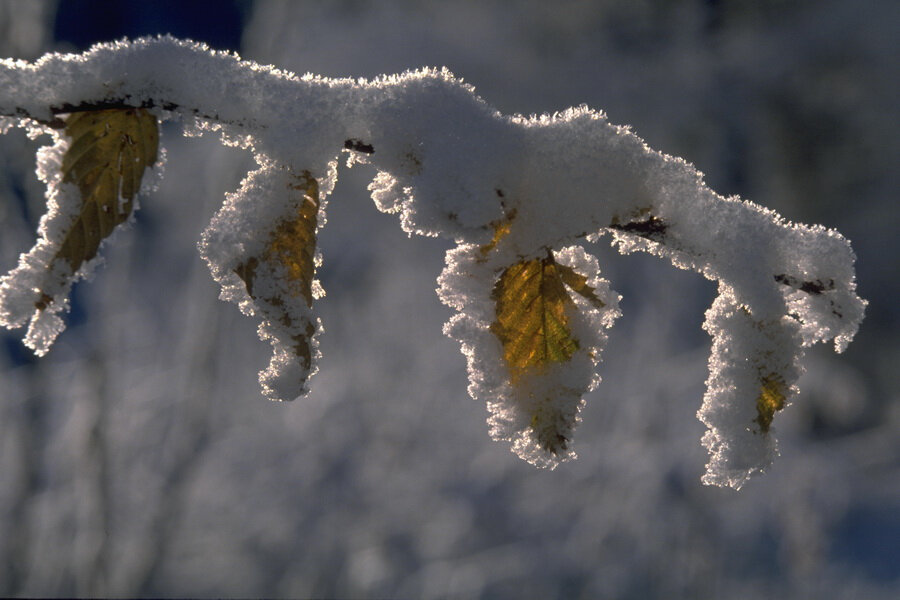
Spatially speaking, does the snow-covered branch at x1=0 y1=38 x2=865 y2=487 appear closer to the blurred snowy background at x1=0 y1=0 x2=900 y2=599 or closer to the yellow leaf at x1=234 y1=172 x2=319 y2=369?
the yellow leaf at x1=234 y1=172 x2=319 y2=369

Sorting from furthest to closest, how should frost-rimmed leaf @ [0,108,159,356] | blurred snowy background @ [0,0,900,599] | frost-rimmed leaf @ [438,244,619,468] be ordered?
blurred snowy background @ [0,0,900,599] → frost-rimmed leaf @ [438,244,619,468] → frost-rimmed leaf @ [0,108,159,356]

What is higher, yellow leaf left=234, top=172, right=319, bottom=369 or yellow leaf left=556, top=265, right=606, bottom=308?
yellow leaf left=556, top=265, right=606, bottom=308

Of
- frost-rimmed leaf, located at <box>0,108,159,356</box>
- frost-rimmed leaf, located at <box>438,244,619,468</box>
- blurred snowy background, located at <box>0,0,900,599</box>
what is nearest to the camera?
frost-rimmed leaf, located at <box>0,108,159,356</box>

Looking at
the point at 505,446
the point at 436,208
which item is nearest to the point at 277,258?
the point at 436,208

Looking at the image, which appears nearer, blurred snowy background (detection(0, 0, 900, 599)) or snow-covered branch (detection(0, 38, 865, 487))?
snow-covered branch (detection(0, 38, 865, 487))

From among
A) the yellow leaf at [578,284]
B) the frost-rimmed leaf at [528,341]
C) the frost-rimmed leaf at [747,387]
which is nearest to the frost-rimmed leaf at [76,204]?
the frost-rimmed leaf at [528,341]

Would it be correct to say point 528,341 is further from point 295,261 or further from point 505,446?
point 505,446

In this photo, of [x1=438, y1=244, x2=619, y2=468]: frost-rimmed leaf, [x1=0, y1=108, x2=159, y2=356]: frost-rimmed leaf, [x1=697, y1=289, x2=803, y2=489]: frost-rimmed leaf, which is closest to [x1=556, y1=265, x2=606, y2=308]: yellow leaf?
[x1=438, y1=244, x2=619, y2=468]: frost-rimmed leaf

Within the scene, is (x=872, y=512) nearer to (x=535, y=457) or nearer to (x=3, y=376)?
(x=535, y=457)
